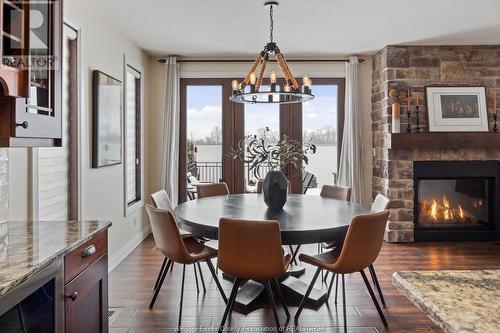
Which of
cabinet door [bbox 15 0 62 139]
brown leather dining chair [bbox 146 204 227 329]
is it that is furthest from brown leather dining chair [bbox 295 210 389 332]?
cabinet door [bbox 15 0 62 139]

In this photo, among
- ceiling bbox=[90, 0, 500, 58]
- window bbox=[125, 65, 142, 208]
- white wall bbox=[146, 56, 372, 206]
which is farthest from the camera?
white wall bbox=[146, 56, 372, 206]

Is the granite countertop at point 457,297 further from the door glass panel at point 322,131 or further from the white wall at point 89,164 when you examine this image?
the door glass panel at point 322,131

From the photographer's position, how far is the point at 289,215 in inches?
110

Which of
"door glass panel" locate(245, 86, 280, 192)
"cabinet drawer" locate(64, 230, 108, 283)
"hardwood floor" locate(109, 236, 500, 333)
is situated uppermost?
"door glass panel" locate(245, 86, 280, 192)

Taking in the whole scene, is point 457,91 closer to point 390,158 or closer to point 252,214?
point 390,158

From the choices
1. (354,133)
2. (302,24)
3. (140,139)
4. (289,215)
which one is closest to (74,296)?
(289,215)

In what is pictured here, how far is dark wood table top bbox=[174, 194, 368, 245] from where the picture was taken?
2369 mm

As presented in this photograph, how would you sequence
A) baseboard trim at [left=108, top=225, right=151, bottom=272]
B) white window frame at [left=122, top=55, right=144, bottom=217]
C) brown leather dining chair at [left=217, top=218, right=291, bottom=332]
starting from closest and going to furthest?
1. brown leather dining chair at [left=217, top=218, right=291, bottom=332]
2. baseboard trim at [left=108, top=225, right=151, bottom=272]
3. white window frame at [left=122, top=55, right=144, bottom=217]

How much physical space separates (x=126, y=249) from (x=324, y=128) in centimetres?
306

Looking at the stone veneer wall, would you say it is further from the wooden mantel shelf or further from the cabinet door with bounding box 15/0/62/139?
the cabinet door with bounding box 15/0/62/139

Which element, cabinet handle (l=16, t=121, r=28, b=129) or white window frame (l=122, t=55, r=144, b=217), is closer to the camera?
cabinet handle (l=16, t=121, r=28, b=129)

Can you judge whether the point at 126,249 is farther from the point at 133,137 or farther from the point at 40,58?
the point at 40,58

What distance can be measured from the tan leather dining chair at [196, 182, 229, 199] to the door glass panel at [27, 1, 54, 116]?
2.37m

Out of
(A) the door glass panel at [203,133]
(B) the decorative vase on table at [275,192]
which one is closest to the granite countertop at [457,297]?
(B) the decorative vase on table at [275,192]
